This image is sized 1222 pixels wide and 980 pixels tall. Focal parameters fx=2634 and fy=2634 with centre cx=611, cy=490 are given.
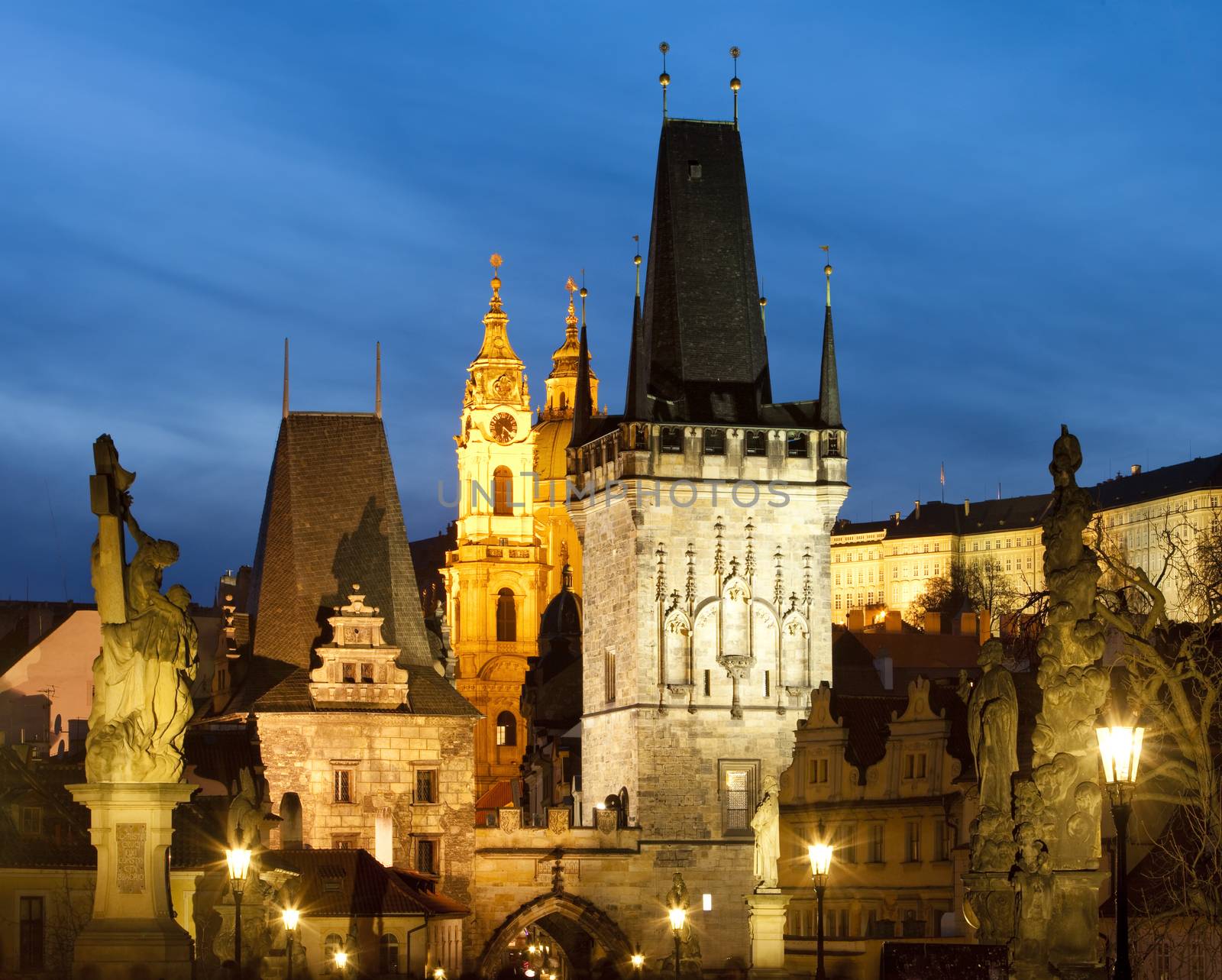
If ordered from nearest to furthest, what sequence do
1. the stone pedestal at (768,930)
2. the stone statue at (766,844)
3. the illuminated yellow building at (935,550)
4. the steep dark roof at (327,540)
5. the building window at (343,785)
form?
the stone pedestal at (768,930) < the stone statue at (766,844) < the building window at (343,785) < the steep dark roof at (327,540) < the illuminated yellow building at (935,550)

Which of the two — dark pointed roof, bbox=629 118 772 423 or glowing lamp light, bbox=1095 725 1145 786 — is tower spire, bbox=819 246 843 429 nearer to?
dark pointed roof, bbox=629 118 772 423

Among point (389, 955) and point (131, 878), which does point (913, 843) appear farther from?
point (131, 878)

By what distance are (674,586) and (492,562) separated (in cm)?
5734

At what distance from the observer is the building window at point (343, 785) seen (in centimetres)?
6253

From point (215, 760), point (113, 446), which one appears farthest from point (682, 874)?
point (113, 446)

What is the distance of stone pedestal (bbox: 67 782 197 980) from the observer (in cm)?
2297

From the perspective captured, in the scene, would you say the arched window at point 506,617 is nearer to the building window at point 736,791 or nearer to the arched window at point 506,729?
the arched window at point 506,729

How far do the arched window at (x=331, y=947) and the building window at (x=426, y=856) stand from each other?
661 cm

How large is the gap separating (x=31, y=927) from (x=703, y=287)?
95.9 feet

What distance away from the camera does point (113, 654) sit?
23.3 m

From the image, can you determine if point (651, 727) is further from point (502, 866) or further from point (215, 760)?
point (215, 760)

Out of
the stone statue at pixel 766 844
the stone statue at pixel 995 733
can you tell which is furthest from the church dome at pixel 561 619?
the stone statue at pixel 995 733

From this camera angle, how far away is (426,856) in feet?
208

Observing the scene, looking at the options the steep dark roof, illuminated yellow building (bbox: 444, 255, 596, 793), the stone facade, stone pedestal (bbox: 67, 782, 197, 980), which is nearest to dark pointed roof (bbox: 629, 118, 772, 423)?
the steep dark roof
